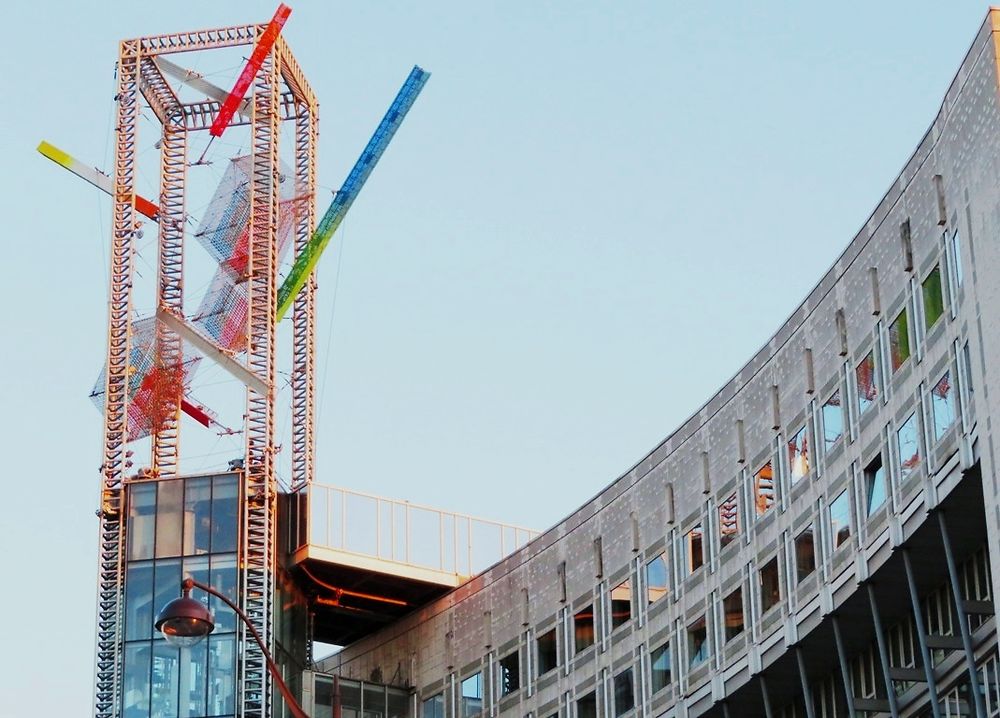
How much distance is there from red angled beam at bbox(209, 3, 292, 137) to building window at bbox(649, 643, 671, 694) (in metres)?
33.0

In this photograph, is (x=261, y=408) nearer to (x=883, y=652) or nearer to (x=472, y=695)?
(x=472, y=695)

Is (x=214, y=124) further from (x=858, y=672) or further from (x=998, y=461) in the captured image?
(x=998, y=461)

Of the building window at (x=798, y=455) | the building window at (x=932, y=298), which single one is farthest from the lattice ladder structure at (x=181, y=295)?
the building window at (x=932, y=298)

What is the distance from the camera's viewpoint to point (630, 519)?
239 ft

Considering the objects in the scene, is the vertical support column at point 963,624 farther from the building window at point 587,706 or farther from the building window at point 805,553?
the building window at point 587,706

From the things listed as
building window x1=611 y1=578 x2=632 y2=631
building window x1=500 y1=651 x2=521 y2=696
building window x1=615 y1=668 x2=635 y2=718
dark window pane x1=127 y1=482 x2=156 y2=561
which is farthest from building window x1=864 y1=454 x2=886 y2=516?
A: dark window pane x1=127 y1=482 x2=156 y2=561

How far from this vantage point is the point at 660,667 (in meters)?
69.6

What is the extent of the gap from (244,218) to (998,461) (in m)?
47.0

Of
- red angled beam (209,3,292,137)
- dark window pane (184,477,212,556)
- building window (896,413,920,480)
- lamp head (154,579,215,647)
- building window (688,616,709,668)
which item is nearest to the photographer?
lamp head (154,579,215,647)

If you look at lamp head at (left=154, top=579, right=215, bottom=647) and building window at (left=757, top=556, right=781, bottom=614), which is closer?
lamp head at (left=154, top=579, right=215, bottom=647)

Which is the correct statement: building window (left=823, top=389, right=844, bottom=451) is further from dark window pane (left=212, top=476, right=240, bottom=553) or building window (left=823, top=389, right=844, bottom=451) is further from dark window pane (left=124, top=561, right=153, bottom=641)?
dark window pane (left=124, top=561, right=153, bottom=641)

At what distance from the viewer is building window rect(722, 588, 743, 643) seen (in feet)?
213

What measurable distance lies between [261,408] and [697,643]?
23.9m

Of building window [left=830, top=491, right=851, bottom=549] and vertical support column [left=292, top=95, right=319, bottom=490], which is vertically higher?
vertical support column [left=292, top=95, right=319, bottom=490]
